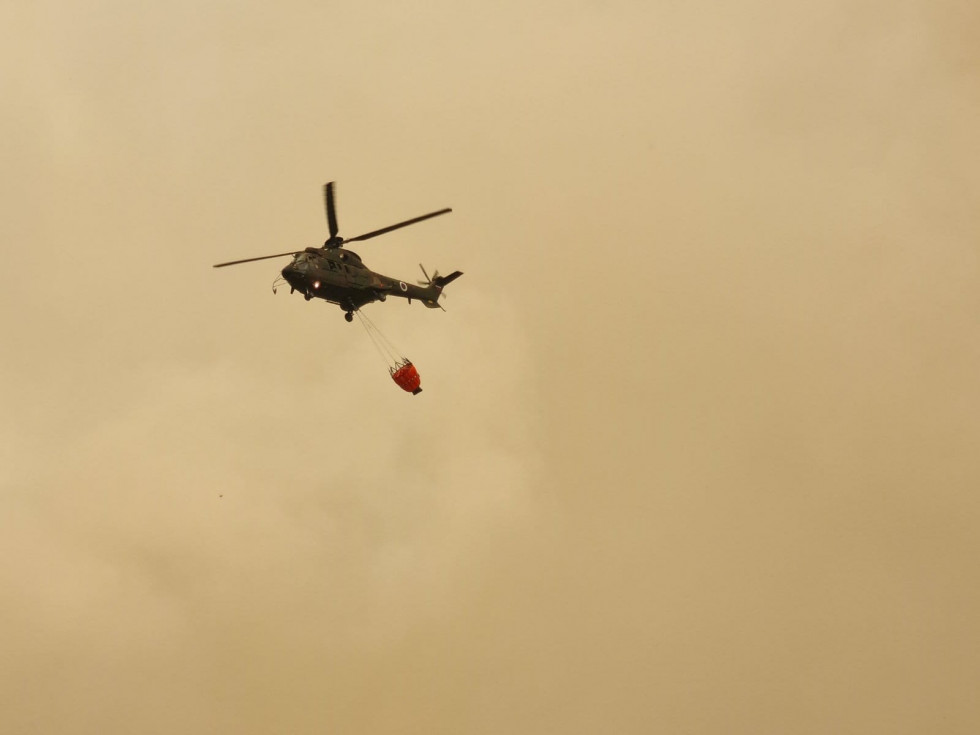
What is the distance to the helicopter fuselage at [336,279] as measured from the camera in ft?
180

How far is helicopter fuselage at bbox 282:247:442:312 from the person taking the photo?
54750 millimetres

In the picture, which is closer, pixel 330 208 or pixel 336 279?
pixel 330 208

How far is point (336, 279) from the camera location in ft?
184

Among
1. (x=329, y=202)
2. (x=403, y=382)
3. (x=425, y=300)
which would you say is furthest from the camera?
(x=425, y=300)

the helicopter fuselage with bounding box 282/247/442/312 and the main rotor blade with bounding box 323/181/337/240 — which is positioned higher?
the main rotor blade with bounding box 323/181/337/240

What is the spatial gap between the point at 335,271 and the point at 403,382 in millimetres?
6501

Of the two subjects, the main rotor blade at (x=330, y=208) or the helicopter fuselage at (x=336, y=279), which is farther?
the helicopter fuselage at (x=336, y=279)

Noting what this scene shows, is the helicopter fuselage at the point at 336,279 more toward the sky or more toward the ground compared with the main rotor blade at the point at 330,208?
more toward the ground

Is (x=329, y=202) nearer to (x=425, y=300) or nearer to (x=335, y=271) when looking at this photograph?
(x=335, y=271)

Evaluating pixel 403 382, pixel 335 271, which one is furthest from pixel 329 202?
pixel 403 382

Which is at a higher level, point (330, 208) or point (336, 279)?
point (330, 208)

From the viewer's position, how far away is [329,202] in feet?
178

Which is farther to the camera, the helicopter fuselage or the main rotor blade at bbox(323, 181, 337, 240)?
the helicopter fuselage

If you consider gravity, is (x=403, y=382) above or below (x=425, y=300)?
below
